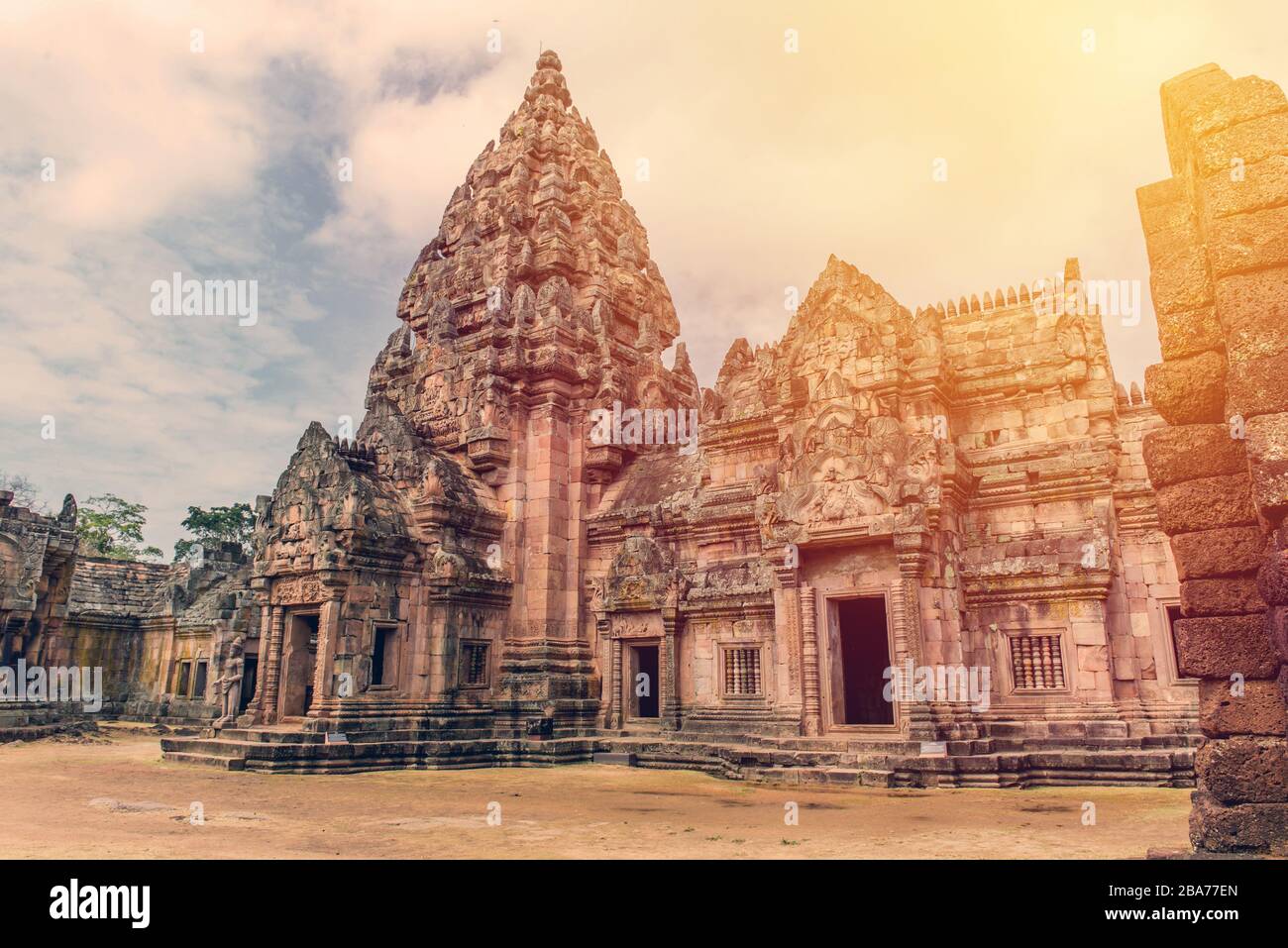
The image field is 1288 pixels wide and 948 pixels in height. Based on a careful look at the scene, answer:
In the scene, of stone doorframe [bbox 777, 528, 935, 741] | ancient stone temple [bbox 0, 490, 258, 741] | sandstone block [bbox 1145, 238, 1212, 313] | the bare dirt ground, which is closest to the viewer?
sandstone block [bbox 1145, 238, 1212, 313]

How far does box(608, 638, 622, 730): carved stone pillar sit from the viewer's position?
20.8 m

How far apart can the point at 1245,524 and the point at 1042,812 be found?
5253mm

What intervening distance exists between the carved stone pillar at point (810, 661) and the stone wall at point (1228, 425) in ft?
28.8

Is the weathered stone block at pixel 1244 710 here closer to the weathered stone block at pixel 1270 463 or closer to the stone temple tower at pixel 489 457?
the weathered stone block at pixel 1270 463

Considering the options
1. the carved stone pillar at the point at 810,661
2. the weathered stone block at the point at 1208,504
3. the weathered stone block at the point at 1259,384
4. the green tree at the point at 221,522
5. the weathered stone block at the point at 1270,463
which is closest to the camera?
the weathered stone block at the point at 1270,463

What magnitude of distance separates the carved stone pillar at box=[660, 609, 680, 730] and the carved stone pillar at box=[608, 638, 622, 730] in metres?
1.46

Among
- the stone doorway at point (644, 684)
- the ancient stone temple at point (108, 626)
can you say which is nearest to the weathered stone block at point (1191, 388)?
the stone doorway at point (644, 684)

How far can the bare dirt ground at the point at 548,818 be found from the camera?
8.49m

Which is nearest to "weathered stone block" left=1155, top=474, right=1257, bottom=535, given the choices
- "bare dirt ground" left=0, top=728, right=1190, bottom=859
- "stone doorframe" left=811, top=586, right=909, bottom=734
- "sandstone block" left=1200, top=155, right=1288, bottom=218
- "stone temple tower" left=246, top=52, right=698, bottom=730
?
"sandstone block" left=1200, top=155, right=1288, bottom=218

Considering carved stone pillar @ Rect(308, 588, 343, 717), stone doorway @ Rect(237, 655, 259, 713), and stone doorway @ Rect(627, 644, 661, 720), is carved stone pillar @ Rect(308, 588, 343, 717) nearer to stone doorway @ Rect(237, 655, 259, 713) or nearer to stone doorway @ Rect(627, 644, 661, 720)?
stone doorway @ Rect(627, 644, 661, 720)

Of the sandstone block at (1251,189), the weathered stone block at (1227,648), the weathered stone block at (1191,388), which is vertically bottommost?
the weathered stone block at (1227,648)

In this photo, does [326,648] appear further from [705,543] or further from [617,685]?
[705,543]

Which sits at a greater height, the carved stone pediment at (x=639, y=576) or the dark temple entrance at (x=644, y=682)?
the carved stone pediment at (x=639, y=576)

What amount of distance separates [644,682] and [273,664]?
857 centimetres
